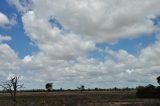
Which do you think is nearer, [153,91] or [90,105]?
[90,105]

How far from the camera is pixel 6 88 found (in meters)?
55.9

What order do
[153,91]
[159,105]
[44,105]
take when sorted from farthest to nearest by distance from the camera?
[153,91] → [44,105] → [159,105]

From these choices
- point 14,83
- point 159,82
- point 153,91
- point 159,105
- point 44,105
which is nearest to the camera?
point 14,83

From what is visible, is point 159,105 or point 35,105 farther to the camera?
point 35,105

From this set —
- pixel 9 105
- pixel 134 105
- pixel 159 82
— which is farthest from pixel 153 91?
pixel 9 105

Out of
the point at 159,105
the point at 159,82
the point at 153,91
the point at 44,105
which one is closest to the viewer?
the point at 159,105

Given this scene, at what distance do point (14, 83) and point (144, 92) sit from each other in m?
55.2

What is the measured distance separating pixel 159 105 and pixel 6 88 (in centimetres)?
2364

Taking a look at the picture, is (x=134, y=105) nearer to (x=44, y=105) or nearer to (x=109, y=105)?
(x=109, y=105)

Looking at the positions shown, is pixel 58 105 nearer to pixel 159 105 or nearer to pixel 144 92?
pixel 159 105

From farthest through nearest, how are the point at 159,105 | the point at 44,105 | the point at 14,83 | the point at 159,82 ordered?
1. the point at 159,82
2. the point at 44,105
3. the point at 159,105
4. the point at 14,83

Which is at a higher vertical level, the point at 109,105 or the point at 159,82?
the point at 159,82

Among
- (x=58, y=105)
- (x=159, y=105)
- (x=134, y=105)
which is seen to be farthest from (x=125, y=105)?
(x=58, y=105)

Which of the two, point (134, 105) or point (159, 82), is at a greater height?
point (159, 82)
